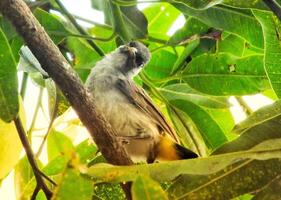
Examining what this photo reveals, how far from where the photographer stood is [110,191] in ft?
4.94

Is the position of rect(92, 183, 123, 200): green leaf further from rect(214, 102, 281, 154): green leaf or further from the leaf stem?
the leaf stem

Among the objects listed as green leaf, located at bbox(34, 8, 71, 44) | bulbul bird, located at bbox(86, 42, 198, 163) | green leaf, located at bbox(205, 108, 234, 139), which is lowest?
green leaf, located at bbox(205, 108, 234, 139)

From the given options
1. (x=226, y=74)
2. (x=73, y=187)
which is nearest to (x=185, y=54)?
(x=226, y=74)

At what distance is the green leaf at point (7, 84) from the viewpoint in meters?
1.29

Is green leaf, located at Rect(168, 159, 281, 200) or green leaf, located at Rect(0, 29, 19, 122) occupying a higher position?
green leaf, located at Rect(0, 29, 19, 122)

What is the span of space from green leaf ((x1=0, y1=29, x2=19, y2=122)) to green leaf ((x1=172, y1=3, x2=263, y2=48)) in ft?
1.56

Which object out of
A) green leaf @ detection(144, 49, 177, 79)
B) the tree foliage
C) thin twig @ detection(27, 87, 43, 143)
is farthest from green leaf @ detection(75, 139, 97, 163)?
green leaf @ detection(144, 49, 177, 79)

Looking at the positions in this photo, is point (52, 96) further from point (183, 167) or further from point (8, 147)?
point (183, 167)

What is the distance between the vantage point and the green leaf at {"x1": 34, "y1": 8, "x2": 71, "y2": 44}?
5.56 feet

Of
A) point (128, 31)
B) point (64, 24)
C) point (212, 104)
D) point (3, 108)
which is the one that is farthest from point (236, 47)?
point (3, 108)

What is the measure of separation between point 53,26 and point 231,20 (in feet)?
1.46

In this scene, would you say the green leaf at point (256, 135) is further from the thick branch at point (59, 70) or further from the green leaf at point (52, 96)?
the green leaf at point (52, 96)

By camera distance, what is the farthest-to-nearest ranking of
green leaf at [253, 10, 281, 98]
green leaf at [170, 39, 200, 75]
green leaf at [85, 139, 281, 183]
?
green leaf at [170, 39, 200, 75] < green leaf at [253, 10, 281, 98] < green leaf at [85, 139, 281, 183]

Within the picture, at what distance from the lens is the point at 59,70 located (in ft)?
3.81
